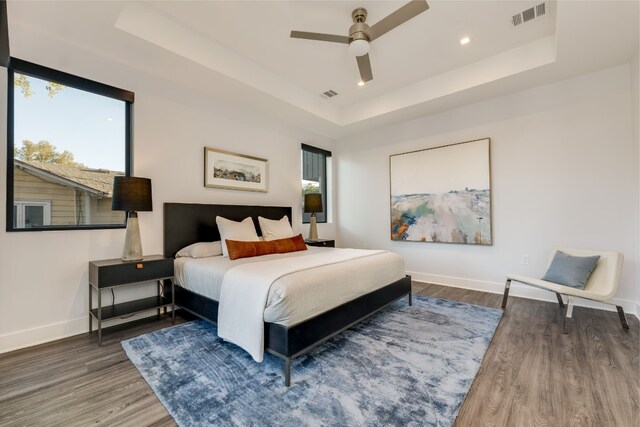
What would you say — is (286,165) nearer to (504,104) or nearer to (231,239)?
(231,239)

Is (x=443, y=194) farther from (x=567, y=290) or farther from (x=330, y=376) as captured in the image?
(x=330, y=376)

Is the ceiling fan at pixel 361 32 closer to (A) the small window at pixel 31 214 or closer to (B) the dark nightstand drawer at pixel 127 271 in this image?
(B) the dark nightstand drawer at pixel 127 271

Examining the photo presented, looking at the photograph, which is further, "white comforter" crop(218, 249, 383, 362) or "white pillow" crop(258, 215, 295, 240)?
"white pillow" crop(258, 215, 295, 240)

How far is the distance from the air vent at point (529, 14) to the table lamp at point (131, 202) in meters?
4.11

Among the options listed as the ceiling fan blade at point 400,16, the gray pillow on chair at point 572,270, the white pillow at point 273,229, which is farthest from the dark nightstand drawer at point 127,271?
the gray pillow on chair at point 572,270

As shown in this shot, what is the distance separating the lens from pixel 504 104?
13.1 ft

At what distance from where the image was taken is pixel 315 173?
5777 millimetres

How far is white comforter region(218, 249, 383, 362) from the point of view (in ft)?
6.61

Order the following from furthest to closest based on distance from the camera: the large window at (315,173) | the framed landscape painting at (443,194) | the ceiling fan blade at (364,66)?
the large window at (315,173) < the framed landscape painting at (443,194) < the ceiling fan blade at (364,66)

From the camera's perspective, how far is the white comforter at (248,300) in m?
2.01

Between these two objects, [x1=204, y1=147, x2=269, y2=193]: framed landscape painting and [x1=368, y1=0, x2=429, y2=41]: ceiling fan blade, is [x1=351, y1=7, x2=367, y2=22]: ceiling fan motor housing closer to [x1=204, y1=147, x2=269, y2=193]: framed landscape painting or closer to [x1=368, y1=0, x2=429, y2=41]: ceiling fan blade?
[x1=368, y1=0, x2=429, y2=41]: ceiling fan blade

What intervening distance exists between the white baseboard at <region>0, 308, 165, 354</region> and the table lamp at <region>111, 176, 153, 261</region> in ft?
2.51

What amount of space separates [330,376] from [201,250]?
2.02 metres

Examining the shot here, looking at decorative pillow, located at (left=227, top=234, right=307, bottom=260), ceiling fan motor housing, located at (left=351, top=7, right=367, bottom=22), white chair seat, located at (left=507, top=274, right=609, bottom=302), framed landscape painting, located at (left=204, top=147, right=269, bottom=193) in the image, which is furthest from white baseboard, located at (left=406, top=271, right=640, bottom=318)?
ceiling fan motor housing, located at (left=351, top=7, right=367, bottom=22)
